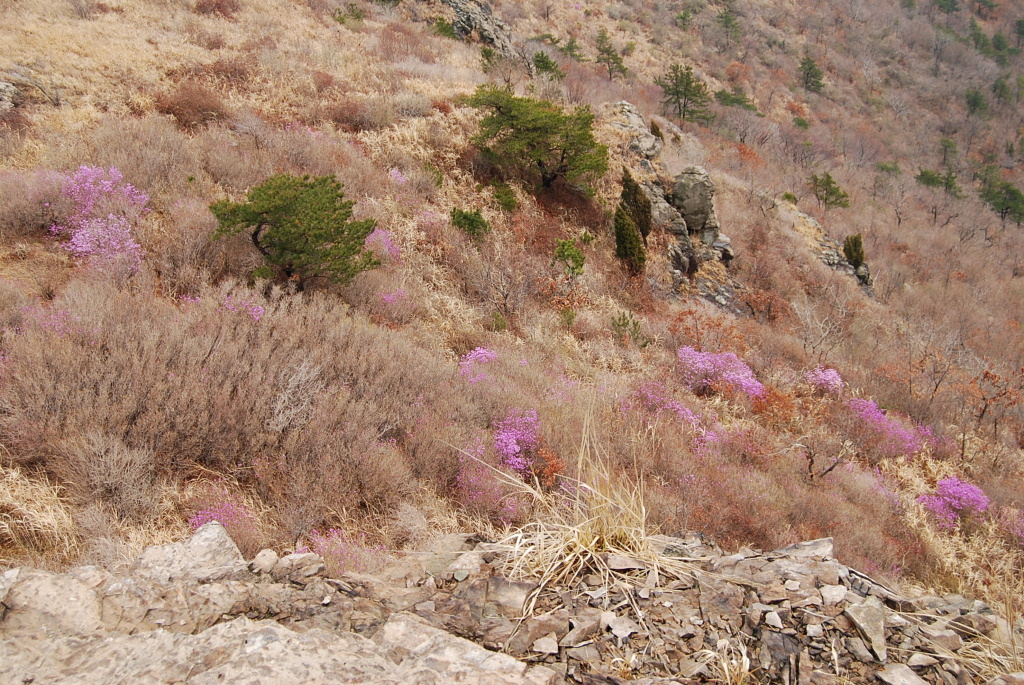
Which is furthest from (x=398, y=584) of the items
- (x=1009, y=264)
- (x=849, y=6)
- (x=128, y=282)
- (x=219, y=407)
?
(x=849, y=6)

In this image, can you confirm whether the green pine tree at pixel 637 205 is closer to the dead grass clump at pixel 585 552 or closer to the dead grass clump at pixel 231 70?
the dead grass clump at pixel 231 70

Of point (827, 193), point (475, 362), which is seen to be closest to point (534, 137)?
point (475, 362)

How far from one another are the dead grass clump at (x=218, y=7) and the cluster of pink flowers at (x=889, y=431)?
18180 mm

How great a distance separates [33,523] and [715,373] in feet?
25.3

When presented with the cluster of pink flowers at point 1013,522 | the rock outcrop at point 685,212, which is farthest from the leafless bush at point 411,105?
the cluster of pink flowers at point 1013,522

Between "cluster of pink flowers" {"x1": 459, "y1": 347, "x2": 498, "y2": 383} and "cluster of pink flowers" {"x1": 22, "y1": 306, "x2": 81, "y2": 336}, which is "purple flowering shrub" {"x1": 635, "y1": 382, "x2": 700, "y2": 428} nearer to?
"cluster of pink flowers" {"x1": 459, "y1": 347, "x2": 498, "y2": 383}

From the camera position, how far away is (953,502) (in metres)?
6.66

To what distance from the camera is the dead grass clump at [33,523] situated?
2740mm

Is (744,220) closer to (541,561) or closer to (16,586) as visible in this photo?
(541,561)

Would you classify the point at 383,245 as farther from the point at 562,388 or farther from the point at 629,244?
the point at 629,244

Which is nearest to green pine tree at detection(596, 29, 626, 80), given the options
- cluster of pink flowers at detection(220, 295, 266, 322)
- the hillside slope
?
the hillside slope

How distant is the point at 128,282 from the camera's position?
534 cm

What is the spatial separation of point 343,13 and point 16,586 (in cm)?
1984

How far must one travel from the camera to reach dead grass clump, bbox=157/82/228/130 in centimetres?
946
